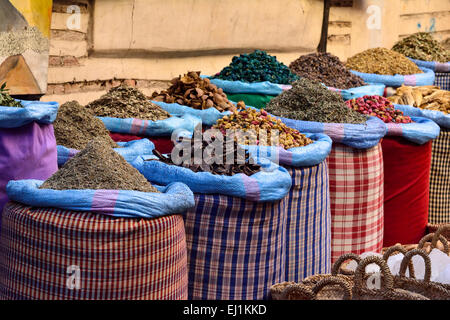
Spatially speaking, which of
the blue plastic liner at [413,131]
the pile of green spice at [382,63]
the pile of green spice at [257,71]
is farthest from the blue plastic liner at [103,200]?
the pile of green spice at [382,63]

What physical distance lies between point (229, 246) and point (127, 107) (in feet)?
3.74

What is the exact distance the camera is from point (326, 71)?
468 cm

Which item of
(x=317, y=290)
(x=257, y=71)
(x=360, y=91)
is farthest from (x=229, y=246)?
(x=360, y=91)

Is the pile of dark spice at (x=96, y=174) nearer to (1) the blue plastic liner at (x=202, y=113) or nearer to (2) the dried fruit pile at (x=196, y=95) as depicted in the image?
(1) the blue plastic liner at (x=202, y=113)

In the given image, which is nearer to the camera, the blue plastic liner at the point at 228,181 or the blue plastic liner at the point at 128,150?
the blue plastic liner at the point at 228,181

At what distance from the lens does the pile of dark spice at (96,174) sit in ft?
7.11

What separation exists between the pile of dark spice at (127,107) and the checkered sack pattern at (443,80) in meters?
3.39

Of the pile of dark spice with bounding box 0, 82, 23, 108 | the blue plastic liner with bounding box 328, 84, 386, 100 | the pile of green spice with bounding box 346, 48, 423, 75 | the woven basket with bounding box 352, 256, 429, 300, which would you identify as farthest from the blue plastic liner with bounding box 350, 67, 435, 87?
the pile of dark spice with bounding box 0, 82, 23, 108

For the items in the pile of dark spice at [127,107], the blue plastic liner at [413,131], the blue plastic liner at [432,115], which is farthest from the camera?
the blue plastic liner at [432,115]

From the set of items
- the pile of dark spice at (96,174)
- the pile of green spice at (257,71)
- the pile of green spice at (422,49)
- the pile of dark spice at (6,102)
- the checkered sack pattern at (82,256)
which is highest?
the pile of green spice at (422,49)

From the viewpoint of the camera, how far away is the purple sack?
241 cm

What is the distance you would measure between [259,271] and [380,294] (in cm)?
44

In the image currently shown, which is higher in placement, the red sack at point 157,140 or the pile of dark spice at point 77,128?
the pile of dark spice at point 77,128

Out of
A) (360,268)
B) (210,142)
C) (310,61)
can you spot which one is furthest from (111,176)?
(310,61)
